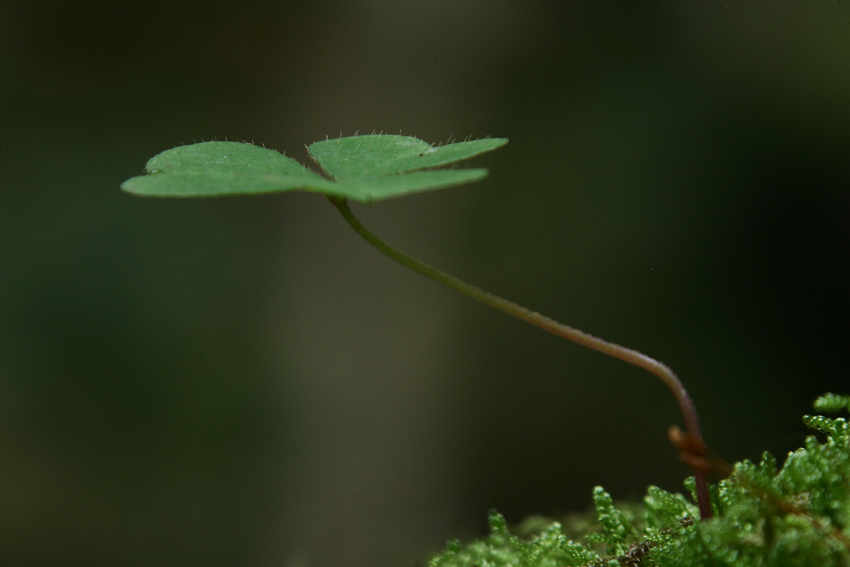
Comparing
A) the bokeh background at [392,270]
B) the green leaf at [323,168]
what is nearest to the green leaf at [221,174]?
the green leaf at [323,168]

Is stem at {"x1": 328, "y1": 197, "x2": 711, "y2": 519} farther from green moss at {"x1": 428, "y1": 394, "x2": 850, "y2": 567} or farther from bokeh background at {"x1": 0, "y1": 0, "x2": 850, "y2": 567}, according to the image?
bokeh background at {"x1": 0, "y1": 0, "x2": 850, "y2": 567}

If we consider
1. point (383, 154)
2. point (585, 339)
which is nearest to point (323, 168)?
point (383, 154)

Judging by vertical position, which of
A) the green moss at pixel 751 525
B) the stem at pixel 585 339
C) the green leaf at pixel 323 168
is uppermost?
the green leaf at pixel 323 168

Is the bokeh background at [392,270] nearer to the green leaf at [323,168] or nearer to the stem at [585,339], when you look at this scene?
the green leaf at [323,168]

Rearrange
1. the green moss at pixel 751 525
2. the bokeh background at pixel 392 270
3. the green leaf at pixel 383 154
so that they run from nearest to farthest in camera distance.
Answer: the green moss at pixel 751 525 < the green leaf at pixel 383 154 < the bokeh background at pixel 392 270

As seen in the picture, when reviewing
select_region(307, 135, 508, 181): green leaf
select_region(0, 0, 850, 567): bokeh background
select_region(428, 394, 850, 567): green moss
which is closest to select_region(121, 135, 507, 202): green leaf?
select_region(307, 135, 508, 181): green leaf

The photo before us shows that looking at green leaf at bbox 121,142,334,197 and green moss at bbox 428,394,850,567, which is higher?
green leaf at bbox 121,142,334,197

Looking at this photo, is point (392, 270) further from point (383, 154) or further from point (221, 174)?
point (221, 174)
